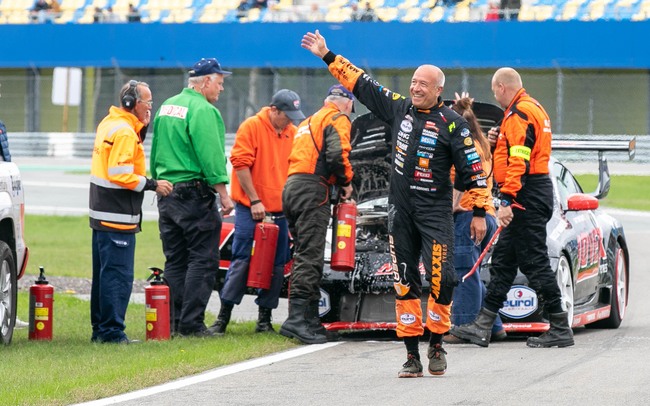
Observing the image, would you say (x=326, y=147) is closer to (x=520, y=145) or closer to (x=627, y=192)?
(x=520, y=145)

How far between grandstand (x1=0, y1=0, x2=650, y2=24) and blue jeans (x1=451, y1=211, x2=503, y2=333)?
76.4 ft

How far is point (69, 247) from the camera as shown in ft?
63.0

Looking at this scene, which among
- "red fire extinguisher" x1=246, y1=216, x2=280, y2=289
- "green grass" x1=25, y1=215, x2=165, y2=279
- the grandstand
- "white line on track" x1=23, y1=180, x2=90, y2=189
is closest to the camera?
"red fire extinguisher" x1=246, y1=216, x2=280, y2=289

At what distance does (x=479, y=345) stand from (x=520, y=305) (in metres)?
0.57

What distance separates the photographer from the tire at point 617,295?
425 inches

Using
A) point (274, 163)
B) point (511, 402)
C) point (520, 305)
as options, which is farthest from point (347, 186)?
point (511, 402)

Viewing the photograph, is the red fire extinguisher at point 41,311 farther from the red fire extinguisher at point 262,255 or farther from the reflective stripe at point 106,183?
the red fire extinguisher at point 262,255

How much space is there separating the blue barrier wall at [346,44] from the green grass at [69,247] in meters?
12.2

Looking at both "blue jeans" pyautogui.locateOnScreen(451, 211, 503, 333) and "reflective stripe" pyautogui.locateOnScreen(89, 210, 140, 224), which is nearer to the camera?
"reflective stripe" pyautogui.locateOnScreen(89, 210, 140, 224)

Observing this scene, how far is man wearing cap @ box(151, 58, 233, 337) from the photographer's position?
385 inches

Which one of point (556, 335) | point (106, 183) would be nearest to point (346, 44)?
point (106, 183)

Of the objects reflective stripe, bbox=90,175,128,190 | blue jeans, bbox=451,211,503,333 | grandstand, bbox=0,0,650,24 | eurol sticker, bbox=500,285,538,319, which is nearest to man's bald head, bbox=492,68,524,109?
blue jeans, bbox=451,211,503,333

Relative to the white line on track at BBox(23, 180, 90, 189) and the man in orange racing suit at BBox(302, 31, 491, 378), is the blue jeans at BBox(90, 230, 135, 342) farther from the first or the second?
the white line on track at BBox(23, 180, 90, 189)

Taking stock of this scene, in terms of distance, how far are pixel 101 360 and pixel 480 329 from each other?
2603 millimetres
